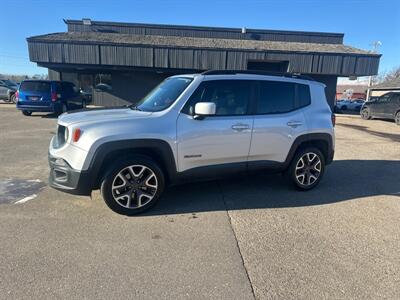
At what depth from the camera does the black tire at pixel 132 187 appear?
4.01 metres

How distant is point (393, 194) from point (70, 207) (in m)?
5.26

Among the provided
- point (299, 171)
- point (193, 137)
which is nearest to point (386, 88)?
point (299, 171)

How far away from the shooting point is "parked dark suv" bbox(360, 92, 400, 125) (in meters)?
18.4

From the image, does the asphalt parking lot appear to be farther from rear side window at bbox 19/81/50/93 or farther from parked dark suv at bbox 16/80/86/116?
rear side window at bbox 19/81/50/93

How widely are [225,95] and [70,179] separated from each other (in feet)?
7.98

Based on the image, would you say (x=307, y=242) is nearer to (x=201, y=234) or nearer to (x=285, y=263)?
(x=285, y=263)

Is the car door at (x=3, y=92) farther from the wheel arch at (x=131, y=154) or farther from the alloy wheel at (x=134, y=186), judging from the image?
the alloy wheel at (x=134, y=186)

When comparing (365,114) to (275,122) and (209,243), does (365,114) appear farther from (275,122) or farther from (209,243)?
(209,243)

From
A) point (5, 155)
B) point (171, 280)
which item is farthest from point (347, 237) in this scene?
point (5, 155)

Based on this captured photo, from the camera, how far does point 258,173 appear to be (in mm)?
5051

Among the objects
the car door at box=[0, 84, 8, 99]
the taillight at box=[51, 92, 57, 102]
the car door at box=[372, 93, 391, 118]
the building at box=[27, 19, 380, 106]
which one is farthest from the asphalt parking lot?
the car door at box=[0, 84, 8, 99]

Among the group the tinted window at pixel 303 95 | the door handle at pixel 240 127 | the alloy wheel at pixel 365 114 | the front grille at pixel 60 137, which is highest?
the tinted window at pixel 303 95

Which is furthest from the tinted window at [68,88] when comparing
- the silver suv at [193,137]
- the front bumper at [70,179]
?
the front bumper at [70,179]

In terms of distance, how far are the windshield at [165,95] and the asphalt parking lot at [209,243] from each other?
1430 millimetres
